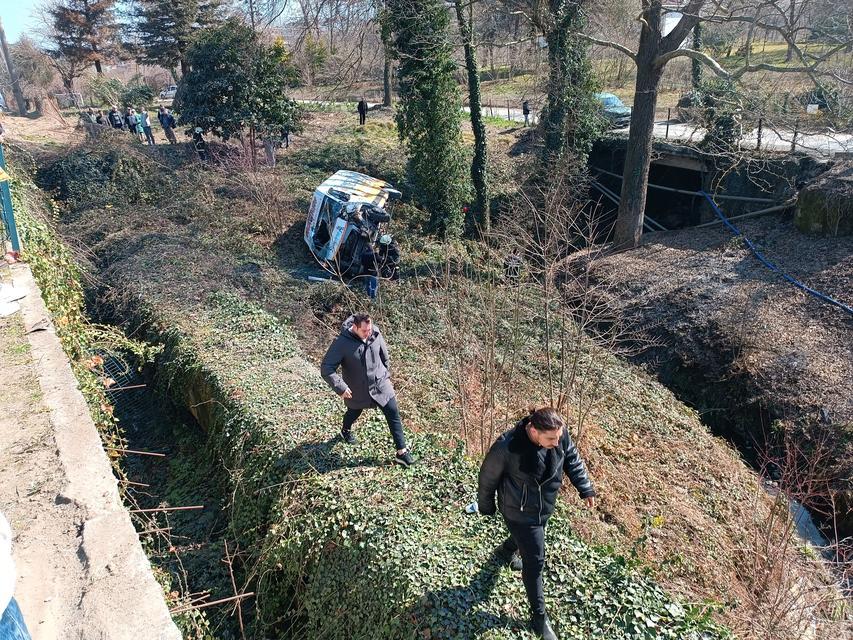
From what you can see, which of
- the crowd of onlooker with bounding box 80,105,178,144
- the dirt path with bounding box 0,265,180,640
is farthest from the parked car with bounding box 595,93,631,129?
the dirt path with bounding box 0,265,180,640

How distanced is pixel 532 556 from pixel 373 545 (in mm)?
1395

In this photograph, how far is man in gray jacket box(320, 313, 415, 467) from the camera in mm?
5438

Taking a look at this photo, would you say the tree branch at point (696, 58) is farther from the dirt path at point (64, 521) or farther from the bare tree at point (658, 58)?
the dirt path at point (64, 521)

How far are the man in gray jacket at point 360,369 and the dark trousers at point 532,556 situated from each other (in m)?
1.92

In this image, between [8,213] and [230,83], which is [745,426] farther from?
[230,83]

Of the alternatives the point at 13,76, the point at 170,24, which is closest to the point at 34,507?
the point at 170,24

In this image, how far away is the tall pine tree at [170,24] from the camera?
82.0 ft

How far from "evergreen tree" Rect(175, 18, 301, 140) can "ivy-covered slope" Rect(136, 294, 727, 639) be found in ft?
43.6

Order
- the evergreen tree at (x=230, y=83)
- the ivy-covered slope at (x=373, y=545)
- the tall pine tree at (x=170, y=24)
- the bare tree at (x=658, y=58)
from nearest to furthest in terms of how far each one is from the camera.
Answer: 1. the ivy-covered slope at (x=373, y=545)
2. the bare tree at (x=658, y=58)
3. the evergreen tree at (x=230, y=83)
4. the tall pine tree at (x=170, y=24)

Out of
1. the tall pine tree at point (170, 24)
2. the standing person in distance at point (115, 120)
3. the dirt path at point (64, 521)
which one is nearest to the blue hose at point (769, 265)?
the dirt path at point (64, 521)

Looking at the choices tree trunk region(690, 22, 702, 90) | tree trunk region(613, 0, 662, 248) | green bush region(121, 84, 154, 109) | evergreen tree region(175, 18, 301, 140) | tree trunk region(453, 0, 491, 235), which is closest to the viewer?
tree trunk region(613, 0, 662, 248)

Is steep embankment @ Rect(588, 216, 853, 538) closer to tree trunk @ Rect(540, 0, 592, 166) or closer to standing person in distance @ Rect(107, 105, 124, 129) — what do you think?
tree trunk @ Rect(540, 0, 592, 166)

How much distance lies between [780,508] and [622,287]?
7.49 m

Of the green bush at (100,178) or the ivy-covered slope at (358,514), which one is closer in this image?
the ivy-covered slope at (358,514)
